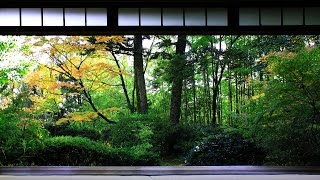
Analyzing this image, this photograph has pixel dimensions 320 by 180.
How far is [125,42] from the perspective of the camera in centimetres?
925

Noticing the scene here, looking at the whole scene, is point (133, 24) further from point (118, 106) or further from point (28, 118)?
point (118, 106)

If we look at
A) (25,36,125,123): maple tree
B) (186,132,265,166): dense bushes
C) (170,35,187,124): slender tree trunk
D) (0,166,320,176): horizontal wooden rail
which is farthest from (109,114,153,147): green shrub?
(0,166,320,176): horizontal wooden rail

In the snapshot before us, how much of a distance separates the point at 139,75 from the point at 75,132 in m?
2.10

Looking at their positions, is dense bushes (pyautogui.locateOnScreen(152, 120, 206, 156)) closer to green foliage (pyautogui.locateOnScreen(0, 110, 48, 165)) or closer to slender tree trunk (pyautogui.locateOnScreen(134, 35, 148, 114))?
slender tree trunk (pyautogui.locateOnScreen(134, 35, 148, 114))

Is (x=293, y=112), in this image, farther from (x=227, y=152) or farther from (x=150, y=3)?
(x=150, y=3)

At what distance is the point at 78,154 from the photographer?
23.8 ft

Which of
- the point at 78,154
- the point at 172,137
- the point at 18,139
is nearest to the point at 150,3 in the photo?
the point at 78,154

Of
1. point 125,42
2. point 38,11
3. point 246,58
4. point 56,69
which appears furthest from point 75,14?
point 246,58

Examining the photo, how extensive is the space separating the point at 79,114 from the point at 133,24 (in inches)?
207

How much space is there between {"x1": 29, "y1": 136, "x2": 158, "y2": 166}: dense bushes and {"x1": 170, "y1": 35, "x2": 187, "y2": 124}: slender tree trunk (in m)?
1.97

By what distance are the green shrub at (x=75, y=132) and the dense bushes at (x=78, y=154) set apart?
1.18m

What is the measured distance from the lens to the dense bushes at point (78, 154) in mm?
7191

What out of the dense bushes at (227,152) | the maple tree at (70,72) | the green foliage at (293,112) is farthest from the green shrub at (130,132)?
the green foliage at (293,112)

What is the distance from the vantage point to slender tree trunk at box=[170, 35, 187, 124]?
9.06m
